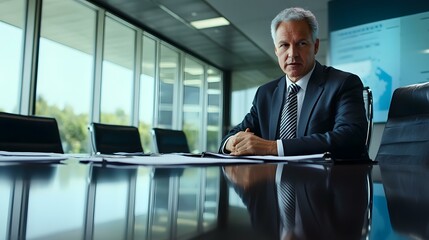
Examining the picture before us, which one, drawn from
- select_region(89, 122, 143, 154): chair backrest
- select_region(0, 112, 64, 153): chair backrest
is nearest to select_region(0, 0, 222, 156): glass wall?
select_region(89, 122, 143, 154): chair backrest

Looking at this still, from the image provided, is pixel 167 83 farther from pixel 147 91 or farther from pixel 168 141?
pixel 168 141

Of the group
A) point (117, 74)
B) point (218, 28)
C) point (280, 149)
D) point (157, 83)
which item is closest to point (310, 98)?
point (280, 149)

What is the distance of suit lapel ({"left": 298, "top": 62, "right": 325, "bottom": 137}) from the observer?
146cm

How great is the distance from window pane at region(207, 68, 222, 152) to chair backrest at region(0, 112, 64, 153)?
21.8 ft

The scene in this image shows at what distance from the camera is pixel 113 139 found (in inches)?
80.0

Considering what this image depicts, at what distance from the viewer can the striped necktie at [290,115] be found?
5.02 ft

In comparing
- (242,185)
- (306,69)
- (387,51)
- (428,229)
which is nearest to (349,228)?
(428,229)

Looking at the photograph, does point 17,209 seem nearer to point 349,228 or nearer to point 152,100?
point 349,228

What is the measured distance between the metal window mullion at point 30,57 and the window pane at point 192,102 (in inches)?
147

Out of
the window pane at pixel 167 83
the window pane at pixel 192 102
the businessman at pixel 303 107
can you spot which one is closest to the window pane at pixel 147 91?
the window pane at pixel 167 83

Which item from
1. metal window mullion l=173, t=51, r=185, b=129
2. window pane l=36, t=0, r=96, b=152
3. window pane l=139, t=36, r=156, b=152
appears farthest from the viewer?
metal window mullion l=173, t=51, r=185, b=129

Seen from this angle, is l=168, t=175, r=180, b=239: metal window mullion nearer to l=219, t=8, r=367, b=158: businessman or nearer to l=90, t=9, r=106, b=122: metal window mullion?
l=219, t=8, r=367, b=158: businessman

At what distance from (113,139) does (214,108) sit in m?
6.64

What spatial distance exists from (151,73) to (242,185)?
5.69m
